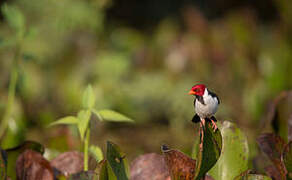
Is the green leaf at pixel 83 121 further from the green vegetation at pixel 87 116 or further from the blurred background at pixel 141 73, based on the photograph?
the blurred background at pixel 141 73

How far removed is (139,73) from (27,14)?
3.44ft

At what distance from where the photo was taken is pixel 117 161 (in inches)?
26.2

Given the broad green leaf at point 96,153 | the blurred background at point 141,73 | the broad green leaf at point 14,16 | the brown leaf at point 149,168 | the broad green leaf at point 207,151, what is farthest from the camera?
the blurred background at point 141,73

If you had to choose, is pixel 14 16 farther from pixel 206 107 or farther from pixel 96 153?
pixel 206 107

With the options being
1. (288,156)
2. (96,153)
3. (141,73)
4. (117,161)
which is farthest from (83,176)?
(141,73)

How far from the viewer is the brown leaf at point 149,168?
0.73 metres

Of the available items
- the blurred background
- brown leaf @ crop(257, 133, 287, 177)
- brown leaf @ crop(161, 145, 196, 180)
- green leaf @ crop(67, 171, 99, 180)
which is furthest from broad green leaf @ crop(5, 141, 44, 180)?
the blurred background

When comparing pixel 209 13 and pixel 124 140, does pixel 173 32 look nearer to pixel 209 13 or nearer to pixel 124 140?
pixel 209 13

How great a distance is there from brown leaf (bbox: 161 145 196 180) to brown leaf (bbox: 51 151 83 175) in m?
0.23

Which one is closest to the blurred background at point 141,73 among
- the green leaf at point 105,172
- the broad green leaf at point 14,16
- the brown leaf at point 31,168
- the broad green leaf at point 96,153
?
the broad green leaf at point 14,16

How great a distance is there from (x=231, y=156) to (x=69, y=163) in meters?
0.29

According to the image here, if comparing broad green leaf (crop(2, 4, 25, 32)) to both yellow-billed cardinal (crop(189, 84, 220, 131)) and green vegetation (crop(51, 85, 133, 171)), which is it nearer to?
green vegetation (crop(51, 85, 133, 171))

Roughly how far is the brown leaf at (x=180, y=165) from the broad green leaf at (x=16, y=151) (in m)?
0.27

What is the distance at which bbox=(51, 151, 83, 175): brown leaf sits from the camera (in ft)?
2.59
